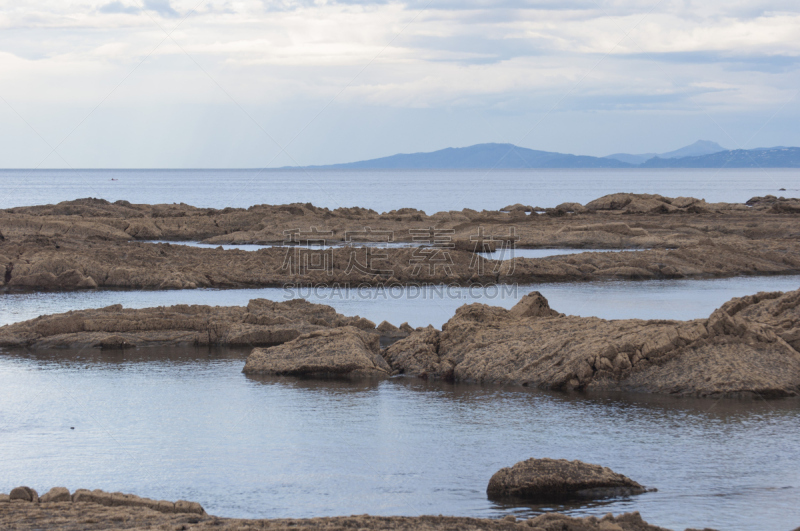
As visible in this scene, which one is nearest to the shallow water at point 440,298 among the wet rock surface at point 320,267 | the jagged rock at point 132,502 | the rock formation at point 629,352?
the wet rock surface at point 320,267

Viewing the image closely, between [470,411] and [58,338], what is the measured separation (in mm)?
9149

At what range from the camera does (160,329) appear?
16609 millimetres

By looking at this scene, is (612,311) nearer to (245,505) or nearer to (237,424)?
(237,424)

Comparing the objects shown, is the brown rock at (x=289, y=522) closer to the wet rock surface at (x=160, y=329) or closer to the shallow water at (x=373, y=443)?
the shallow water at (x=373, y=443)

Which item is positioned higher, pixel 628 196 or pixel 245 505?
pixel 628 196

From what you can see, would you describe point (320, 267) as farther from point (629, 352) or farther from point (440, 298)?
point (629, 352)

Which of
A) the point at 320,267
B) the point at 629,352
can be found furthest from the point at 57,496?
the point at 320,267

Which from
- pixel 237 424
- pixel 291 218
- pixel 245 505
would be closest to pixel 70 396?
pixel 237 424

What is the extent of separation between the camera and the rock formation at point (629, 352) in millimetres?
11758

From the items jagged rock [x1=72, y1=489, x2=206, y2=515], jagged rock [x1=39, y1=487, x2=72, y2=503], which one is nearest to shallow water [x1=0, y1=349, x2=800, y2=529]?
jagged rock [x1=72, y1=489, x2=206, y2=515]

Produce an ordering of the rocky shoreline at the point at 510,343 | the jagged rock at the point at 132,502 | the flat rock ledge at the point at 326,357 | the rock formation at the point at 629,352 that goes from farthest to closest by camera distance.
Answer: the flat rock ledge at the point at 326,357 → the rocky shoreline at the point at 510,343 → the rock formation at the point at 629,352 → the jagged rock at the point at 132,502

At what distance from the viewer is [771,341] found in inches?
471

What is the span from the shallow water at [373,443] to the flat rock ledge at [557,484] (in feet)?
0.60

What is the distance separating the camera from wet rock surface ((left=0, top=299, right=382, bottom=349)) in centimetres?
1600
